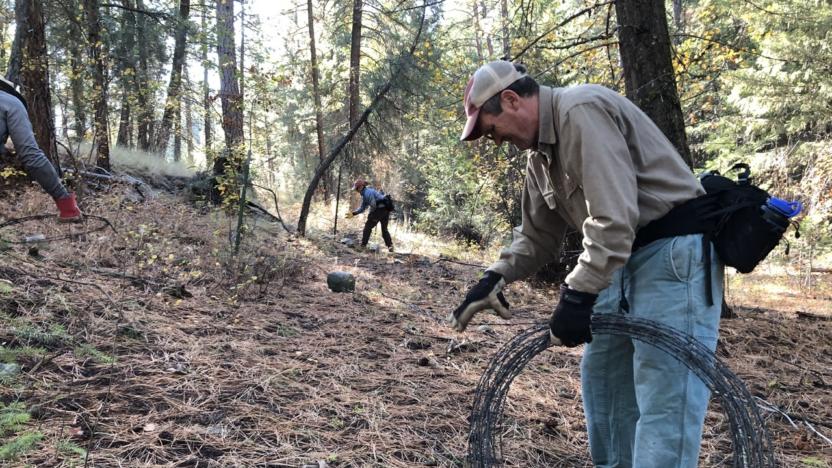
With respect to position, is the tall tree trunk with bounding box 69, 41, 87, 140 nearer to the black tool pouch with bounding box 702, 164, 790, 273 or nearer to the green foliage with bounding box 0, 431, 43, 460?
the green foliage with bounding box 0, 431, 43, 460

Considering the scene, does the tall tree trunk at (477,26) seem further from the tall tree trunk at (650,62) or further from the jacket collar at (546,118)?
the jacket collar at (546,118)

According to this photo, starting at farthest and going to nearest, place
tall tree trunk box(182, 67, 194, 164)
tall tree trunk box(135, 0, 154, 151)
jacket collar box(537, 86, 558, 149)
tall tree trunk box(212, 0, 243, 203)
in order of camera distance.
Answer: tall tree trunk box(182, 67, 194, 164)
tall tree trunk box(135, 0, 154, 151)
tall tree trunk box(212, 0, 243, 203)
jacket collar box(537, 86, 558, 149)

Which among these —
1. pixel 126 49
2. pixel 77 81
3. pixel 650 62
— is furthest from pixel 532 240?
pixel 126 49

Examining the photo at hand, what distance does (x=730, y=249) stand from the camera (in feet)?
5.74

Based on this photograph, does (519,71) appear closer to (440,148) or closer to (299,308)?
(299,308)

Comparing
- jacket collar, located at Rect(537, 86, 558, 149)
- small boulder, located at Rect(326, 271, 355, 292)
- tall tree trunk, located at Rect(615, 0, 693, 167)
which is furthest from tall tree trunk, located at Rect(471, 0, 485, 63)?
jacket collar, located at Rect(537, 86, 558, 149)

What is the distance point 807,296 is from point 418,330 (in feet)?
26.6

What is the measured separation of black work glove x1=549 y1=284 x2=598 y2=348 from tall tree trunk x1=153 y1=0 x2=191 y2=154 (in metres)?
8.33

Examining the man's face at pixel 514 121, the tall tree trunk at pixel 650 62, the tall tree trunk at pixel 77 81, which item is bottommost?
the man's face at pixel 514 121

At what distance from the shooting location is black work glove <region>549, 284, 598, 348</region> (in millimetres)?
1732

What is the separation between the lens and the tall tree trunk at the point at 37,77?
6332 millimetres

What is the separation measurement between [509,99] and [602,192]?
484 millimetres

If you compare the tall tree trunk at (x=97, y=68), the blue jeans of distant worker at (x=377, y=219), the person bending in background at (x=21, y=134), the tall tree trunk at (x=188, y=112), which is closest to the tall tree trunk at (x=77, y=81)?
the tall tree trunk at (x=97, y=68)

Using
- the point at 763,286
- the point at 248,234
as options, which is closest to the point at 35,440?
the point at 248,234
